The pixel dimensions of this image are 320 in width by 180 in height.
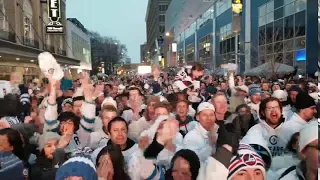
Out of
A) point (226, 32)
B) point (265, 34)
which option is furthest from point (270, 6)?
point (226, 32)

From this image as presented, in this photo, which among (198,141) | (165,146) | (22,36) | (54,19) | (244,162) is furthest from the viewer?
(22,36)

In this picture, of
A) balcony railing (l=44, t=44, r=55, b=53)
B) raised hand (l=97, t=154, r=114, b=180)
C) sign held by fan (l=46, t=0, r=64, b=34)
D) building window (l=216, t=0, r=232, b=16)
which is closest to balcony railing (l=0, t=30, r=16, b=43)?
sign held by fan (l=46, t=0, r=64, b=34)

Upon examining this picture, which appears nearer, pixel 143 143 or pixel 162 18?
pixel 143 143

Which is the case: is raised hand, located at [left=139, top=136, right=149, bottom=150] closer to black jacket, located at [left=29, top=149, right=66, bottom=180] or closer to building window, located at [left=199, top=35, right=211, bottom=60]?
black jacket, located at [left=29, top=149, right=66, bottom=180]

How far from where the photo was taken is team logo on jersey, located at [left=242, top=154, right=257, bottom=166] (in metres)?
2.42

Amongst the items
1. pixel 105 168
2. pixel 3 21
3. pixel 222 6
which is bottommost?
pixel 105 168

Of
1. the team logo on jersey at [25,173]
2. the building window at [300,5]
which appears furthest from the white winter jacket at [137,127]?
the building window at [300,5]

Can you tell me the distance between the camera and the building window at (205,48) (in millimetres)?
53219

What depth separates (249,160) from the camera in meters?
2.44

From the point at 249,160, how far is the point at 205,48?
178ft

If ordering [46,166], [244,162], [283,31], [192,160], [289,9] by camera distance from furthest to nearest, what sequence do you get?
[283,31] → [289,9] → [46,166] → [192,160] → [244,162]

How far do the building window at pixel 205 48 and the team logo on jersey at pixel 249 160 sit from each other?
4951cm

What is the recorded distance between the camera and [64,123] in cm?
426

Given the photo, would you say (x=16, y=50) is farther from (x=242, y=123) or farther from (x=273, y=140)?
(x=273, y=140)
